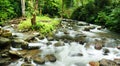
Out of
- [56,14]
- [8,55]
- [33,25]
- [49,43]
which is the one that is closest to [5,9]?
[33,25]

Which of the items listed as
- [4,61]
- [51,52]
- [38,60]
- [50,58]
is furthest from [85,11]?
[4,61]

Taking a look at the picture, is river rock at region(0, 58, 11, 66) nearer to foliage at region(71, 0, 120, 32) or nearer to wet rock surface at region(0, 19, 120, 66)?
wet rock surface at region(0, 19, 120, 66)

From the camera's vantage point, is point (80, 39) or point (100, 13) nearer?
point (80, 39)

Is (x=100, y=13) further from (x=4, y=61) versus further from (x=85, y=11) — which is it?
(x=4, y=61)

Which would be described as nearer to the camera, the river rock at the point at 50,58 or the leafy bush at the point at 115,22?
the river rock at the point at 50,58

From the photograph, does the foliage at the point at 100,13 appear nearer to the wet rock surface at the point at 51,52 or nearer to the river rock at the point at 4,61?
the wet rock surface at the point at 51,52

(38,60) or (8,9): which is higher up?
(8,9)

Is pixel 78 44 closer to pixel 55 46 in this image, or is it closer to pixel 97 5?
pixel 55 46

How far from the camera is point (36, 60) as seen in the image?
355 inches

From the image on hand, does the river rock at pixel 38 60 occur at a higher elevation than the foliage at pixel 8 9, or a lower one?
lower

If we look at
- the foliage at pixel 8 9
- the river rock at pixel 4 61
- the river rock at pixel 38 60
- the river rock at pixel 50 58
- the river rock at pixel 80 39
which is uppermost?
the foliage at pixel 8 9

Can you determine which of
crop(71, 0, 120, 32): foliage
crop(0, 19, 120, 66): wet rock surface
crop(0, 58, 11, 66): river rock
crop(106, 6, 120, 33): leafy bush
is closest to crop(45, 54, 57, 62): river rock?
crop(0, 19, 120, 66): wet rock surface

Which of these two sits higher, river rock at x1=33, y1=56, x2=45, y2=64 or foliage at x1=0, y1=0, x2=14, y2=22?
foliage at x1=0, y1=0, x2=14, y2=22

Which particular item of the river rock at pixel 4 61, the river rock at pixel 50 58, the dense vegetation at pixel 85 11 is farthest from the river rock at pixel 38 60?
the dense vegetation at pixel 85 11
